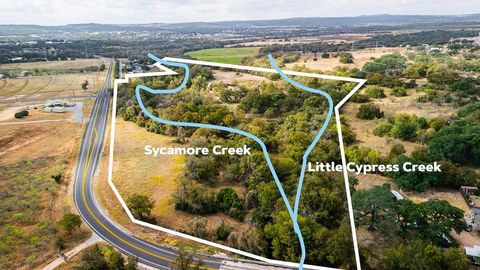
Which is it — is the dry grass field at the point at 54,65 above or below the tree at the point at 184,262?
above

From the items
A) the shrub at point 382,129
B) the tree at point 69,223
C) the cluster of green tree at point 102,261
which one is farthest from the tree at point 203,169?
the shrub at point 382,129

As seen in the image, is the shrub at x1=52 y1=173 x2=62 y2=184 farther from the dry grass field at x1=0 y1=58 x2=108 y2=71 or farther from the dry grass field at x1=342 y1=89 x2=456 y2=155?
the dry grass field at x1=0 y1=58 x2=108 y2=71

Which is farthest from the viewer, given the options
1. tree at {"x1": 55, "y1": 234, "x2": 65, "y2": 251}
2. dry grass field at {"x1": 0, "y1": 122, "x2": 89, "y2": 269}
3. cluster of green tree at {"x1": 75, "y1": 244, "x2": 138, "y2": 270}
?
dry grass field at {"x1": 0, "y1": 122, "x2": 89, "y2": 269}

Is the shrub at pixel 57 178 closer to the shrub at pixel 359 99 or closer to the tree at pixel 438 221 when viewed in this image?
the tree at pixel 438 221

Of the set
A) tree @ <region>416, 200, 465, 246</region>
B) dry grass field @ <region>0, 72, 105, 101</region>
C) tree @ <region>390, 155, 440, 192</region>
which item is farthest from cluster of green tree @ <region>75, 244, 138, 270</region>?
dry grass field @ <region>0, 72, 105, 101</region>

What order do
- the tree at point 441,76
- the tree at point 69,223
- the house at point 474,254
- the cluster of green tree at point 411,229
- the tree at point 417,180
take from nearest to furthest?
the cluster of green tree at point 411,229 → the house at point 474,254 → the tree at point 69,223 → the tree at point 417,180 → the tree at point 441,76

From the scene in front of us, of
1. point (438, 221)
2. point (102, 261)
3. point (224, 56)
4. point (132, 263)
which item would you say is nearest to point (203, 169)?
point (132, 263)

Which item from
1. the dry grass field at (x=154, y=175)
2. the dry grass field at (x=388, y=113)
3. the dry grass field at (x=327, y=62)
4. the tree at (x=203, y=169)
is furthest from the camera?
the dry grass field at (x=327, y=62)

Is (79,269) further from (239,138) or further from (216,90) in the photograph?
(216,90)
